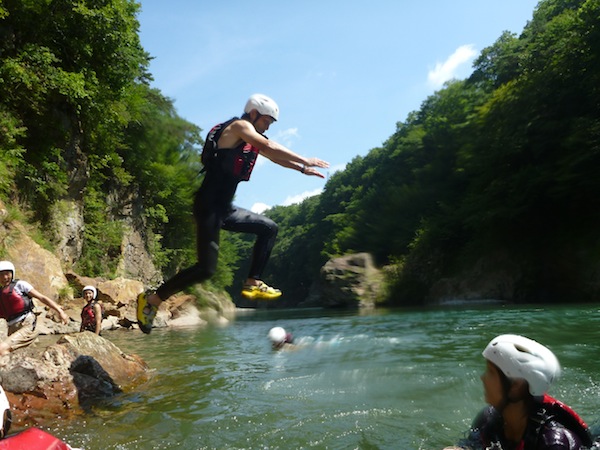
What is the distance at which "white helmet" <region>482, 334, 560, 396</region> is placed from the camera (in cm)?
309

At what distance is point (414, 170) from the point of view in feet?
170

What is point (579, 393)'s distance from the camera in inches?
227

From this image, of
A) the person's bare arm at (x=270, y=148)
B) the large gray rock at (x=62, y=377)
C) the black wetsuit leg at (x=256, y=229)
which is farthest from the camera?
the large gray rock at (x=62, y=377)

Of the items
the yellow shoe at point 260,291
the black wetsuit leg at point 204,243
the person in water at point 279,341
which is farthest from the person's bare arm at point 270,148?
the person in water at point 279,341

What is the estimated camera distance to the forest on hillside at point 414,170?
698 inches

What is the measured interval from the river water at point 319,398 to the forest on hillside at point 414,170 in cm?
662

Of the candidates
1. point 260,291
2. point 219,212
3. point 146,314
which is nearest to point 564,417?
point 260,291

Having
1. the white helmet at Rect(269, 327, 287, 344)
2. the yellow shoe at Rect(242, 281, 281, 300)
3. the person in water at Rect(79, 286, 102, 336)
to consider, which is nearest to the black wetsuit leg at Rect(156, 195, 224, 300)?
the yellow shoe at Rect(242, 281, 281, 300)

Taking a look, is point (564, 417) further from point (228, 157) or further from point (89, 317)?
point (89, 317)

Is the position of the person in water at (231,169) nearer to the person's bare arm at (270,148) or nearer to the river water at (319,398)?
the person's bare arm at (270,148)

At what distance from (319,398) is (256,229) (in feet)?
8.68

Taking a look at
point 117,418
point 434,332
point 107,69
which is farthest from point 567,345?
point 107,69

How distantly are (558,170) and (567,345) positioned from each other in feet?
70.6

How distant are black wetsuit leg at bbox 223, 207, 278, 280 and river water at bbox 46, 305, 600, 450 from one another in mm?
1716
